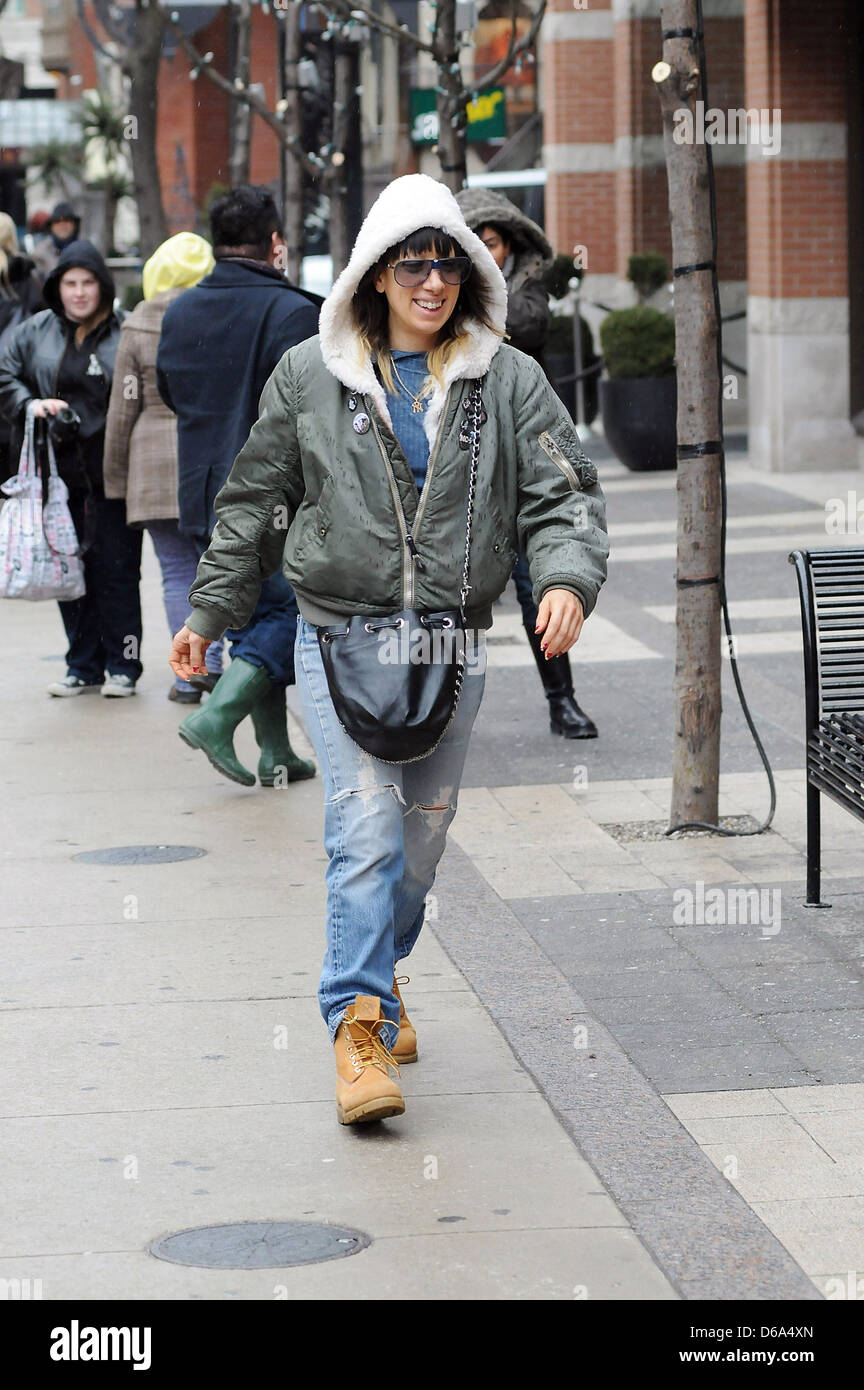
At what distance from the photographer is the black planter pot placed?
19.4 metres

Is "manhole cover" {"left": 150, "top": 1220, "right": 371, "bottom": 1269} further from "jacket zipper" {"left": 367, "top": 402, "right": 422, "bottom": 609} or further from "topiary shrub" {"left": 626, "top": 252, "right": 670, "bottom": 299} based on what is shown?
"topiary shrub" {"left": 626, "top": 252, "right": 670, "bottom": 299}

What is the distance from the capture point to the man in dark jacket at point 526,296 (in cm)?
883

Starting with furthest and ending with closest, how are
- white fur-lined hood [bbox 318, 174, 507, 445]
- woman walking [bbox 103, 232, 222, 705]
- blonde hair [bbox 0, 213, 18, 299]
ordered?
blonde hair [bbox 0, 213, 18, 299]
woman walking [bbox 103, 232, 222, 705]
white fur-lined hood [bbox 318, 174, 507, 445]

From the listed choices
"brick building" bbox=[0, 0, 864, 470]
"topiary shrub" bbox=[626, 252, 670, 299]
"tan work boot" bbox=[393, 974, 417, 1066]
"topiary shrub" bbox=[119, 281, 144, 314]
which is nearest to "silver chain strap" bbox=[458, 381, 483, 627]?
"tan work boot" bbox=[393, 974, 417, 1066]

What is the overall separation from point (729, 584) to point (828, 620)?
20.8 feet

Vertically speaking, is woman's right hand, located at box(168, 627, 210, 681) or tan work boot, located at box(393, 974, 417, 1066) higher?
woman's right hand, located at box(168, 627, 210, 681)

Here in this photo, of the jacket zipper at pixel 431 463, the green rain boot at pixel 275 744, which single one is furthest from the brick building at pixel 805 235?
the jacket zipper at pixel 431 463

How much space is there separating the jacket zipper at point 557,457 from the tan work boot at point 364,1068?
119cm

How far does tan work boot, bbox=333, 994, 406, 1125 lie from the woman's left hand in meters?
0.86

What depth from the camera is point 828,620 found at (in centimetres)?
657

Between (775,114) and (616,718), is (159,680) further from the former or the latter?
(775,114)

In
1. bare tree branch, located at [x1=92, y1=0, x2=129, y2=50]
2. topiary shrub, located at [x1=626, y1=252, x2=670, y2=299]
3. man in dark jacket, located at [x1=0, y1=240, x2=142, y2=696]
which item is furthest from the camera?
bare tree branch, located at [x1=92, y1=0, x2=129, y2=50]

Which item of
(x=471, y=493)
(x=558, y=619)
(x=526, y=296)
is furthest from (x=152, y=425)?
(x=558, y=619)

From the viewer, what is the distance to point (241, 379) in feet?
27.2
